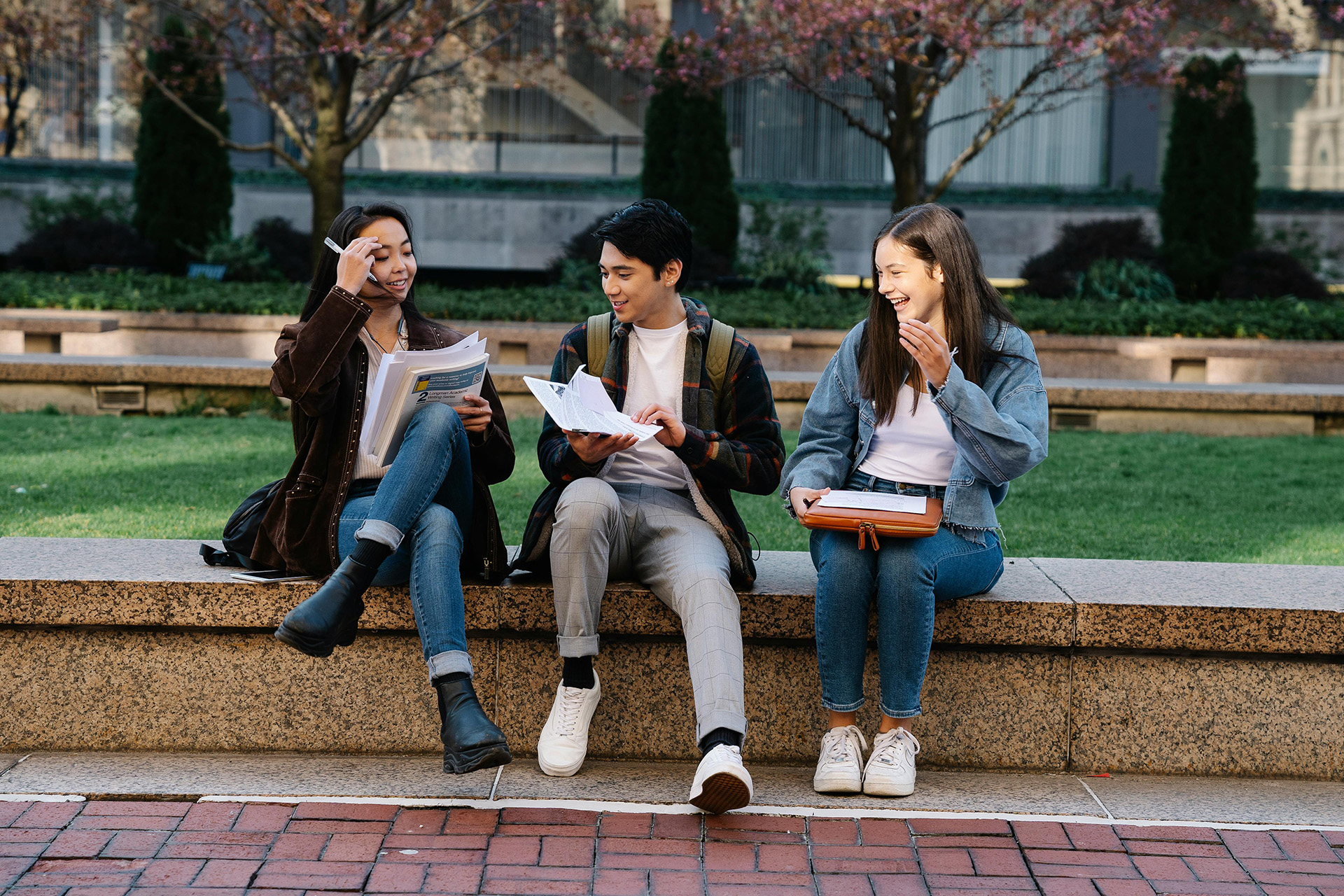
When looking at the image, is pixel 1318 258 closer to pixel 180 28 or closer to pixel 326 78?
pixel 326 78

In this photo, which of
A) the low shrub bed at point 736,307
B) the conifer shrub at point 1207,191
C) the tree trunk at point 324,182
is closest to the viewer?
the low shrub bed at point 736,307

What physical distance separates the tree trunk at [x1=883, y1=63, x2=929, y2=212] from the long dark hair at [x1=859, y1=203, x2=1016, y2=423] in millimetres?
10693

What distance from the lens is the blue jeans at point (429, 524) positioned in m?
3.38

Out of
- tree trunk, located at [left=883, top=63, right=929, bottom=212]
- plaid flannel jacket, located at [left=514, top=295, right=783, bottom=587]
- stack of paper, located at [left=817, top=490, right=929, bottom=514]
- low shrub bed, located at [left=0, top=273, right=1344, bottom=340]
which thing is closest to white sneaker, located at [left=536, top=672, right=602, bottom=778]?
plaid flannel jacket, located at [left=514, top=295, right=783, bottom=587]

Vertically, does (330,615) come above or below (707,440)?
below

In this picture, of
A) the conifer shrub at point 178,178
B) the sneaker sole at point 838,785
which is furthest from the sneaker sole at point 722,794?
the conifer shrub at point 178,178

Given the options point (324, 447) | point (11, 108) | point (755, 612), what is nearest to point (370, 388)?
point (324, 447)

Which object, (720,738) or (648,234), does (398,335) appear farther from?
(720,738)

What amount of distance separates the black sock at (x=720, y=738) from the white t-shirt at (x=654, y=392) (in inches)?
34.1

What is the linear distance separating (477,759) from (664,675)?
745 mm

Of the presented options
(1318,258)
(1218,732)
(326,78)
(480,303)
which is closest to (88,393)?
(480,303)

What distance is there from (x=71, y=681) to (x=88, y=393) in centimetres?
Result: 634

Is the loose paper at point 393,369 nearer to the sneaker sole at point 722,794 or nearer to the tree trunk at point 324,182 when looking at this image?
the sneaker sole at point 722,794

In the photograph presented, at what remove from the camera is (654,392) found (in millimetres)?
3889
